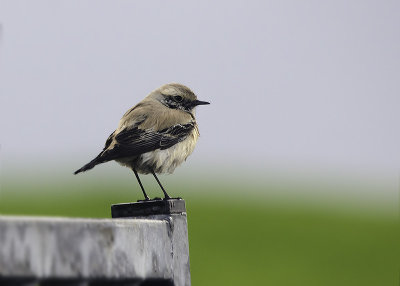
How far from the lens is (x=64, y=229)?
3.74m

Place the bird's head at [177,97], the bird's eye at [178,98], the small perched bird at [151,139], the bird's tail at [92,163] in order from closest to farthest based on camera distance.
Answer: the bird's tail at [92,163]
the small perched bird at [151,139]
the bird's head at [177,97]
the bird's eye at [178,98]

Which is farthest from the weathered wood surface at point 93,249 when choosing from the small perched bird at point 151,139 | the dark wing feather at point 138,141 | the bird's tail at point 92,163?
the small perched bird at point 151,139

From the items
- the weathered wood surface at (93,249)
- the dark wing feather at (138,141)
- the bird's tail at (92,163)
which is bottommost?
the weathered wood surface at (93,249)

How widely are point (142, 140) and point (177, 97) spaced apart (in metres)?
1.67

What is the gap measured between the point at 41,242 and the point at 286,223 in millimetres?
23011

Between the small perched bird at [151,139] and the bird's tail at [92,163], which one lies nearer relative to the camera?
the bird's tail at [92,163]

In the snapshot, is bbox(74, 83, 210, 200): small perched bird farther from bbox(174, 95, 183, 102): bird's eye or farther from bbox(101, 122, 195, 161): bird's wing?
bbox(174, 95, 183, 102): bird's eye

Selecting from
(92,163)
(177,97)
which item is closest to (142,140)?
(92,163)

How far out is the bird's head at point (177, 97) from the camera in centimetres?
1151

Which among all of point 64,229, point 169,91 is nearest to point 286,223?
point 169,91

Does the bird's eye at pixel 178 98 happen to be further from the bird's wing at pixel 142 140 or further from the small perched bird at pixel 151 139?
the bird's wing at pixel 142 140

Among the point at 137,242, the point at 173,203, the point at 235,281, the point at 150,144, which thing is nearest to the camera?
the point at 137,242

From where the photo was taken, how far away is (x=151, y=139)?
1026 centimetres

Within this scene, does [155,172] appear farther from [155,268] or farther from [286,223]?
[286,223]
